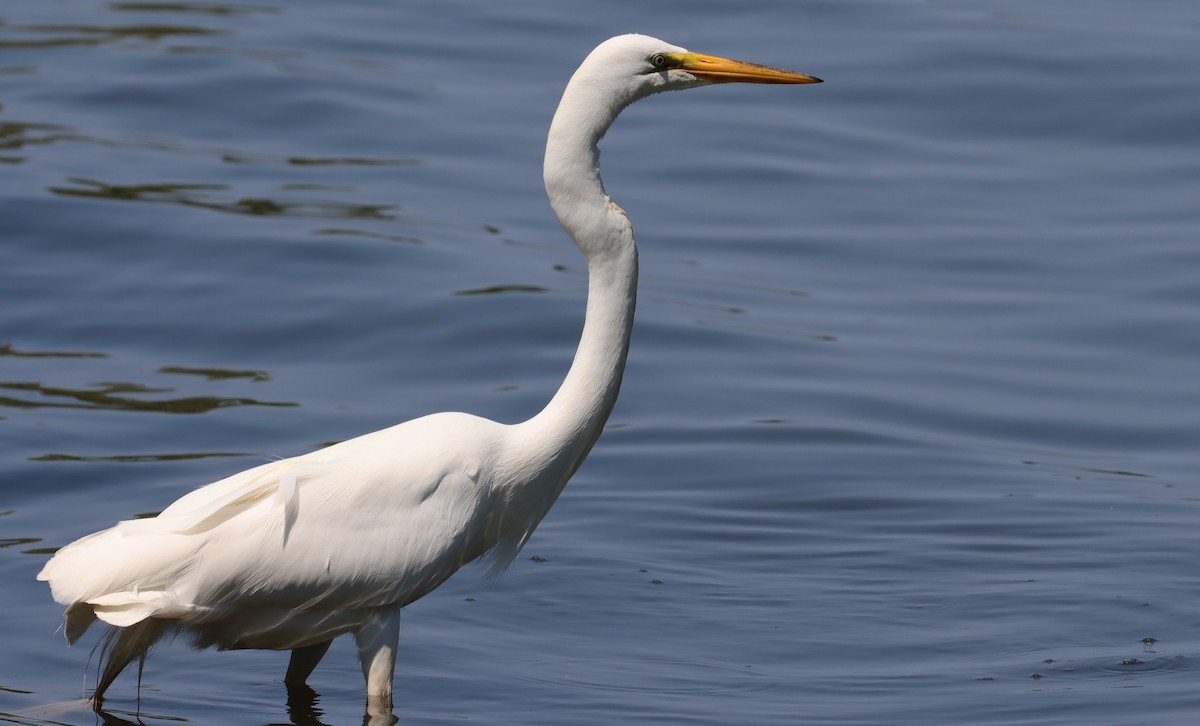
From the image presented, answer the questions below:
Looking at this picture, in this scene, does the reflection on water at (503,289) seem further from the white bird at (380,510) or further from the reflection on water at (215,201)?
the white bird at (380,510)

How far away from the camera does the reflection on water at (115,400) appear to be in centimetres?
971

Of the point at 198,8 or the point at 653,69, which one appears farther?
the point at 198,8

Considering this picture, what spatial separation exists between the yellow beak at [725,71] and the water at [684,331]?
7.63 ft

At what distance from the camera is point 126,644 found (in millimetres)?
5918

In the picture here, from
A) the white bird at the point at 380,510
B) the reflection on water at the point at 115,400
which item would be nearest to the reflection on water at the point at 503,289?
the reflection on water at the point at 115,400

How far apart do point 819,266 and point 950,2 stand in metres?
7.08

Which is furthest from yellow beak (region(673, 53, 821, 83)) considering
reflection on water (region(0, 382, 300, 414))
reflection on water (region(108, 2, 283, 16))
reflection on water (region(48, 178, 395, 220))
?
reflection on water (region(108, 2, 283, 16))

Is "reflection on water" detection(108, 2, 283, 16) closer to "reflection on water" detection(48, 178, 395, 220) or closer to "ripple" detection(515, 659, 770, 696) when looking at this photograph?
"reflection on water" detection(48, 178, 395, 220)

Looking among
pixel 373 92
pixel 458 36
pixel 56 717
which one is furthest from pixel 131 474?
pixel 458 36

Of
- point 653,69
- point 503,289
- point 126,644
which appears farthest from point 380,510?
point 503,289

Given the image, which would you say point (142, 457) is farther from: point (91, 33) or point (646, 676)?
point (91, 33)

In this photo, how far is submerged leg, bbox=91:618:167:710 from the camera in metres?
5.86

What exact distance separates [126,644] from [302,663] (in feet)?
2.30

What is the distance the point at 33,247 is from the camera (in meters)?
12.3
